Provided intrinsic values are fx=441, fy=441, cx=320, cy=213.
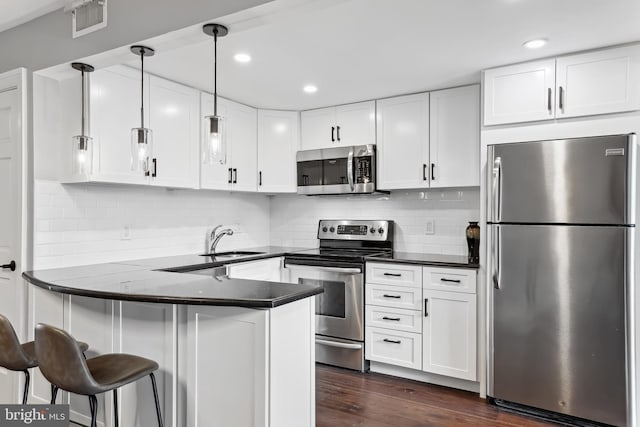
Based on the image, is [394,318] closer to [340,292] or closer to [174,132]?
[340,292]

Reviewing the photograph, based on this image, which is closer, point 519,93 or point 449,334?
point 519,93

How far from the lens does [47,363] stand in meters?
1.68

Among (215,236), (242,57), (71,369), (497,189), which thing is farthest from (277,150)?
(71,369)

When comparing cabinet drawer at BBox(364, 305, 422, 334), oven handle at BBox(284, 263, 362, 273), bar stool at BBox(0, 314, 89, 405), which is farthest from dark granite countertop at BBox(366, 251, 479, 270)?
bar stool at BBox(0, 314, 89, 405)

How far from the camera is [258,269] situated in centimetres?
377

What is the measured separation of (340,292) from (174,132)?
6.11 feet

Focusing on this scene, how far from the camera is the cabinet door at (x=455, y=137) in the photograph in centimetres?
346

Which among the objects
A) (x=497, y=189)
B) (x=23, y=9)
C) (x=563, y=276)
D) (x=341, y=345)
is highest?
(x=23, y=9)

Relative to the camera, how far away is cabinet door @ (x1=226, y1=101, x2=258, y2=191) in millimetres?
4031

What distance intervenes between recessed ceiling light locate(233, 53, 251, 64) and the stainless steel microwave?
4.44 ft

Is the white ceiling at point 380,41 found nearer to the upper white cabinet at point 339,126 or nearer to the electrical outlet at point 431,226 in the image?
the upper white cabinet at point 339,126

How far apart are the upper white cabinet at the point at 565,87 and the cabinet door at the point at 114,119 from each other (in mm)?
2495

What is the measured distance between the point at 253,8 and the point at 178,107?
1811 mm

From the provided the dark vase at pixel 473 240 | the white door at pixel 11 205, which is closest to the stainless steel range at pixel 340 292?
the dark vase at pixel 473 240
